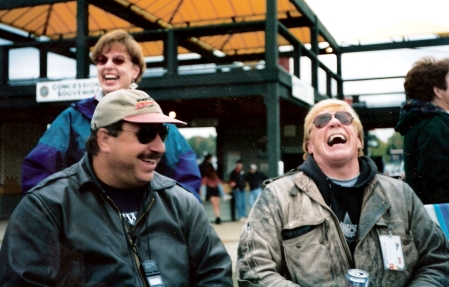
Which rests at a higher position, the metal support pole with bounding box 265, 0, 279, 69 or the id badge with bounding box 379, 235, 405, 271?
the metal support pole with bounding box 265, 0, 279, 69

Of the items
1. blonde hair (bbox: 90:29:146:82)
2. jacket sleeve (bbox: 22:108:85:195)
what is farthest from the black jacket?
jacket sleeve (bbox: 22:108:85:195)

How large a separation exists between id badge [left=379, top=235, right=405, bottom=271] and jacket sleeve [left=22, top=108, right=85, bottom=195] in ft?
5.44

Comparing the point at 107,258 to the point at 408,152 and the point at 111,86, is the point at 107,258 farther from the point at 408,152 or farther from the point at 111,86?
the point at 408,152

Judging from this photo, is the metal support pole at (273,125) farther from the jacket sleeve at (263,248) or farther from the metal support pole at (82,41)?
the jacket sleeve at (263,248)

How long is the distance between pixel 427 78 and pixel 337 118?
3.26ft

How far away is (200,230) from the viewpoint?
2086 mm

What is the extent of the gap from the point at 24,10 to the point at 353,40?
836cm

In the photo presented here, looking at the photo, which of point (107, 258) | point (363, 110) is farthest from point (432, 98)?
point (363, 110)

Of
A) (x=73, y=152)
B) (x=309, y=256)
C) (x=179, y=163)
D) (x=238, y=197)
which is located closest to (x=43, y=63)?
(x=238, y=197)

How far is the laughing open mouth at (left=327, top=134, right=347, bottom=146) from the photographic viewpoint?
238 cm

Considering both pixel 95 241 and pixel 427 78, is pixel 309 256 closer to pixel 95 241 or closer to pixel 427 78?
pixel 95 241

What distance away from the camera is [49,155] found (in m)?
2.48

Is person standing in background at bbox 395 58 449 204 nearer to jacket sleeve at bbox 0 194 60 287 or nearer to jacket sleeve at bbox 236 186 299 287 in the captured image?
jacket sleeve at bbox 236 186 299 287

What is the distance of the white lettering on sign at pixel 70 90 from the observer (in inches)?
298
